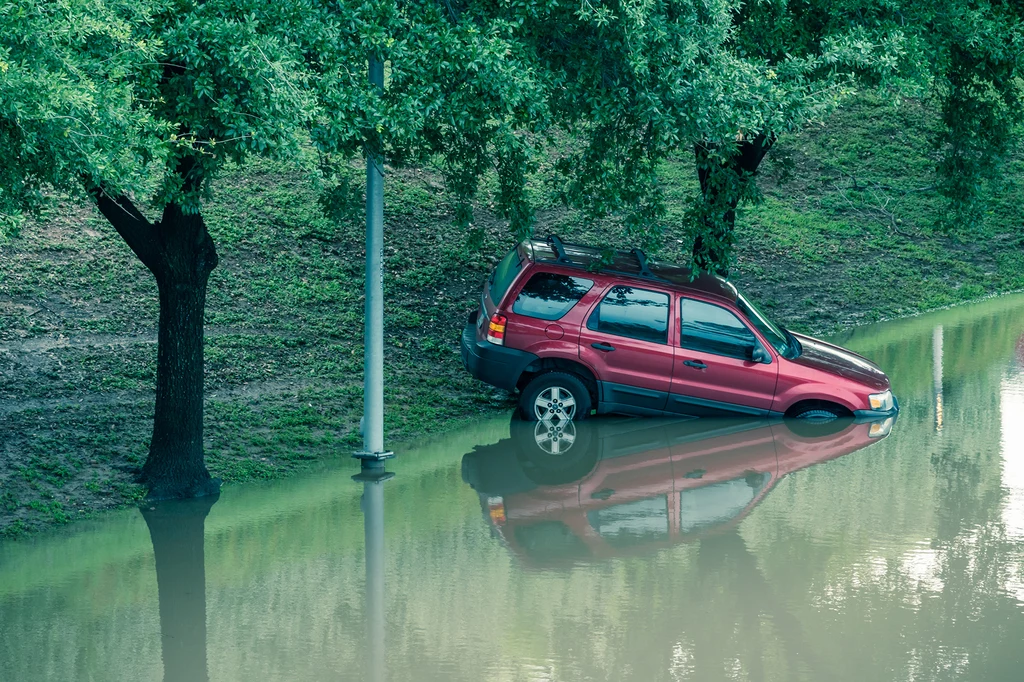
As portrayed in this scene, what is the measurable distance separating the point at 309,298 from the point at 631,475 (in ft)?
21.5

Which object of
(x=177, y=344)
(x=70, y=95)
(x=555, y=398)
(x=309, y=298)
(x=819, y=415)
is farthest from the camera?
(x=309, y=298)

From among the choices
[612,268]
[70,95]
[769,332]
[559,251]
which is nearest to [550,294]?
[559,251]

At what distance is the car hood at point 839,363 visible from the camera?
1277cm

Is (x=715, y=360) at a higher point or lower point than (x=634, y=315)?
lower

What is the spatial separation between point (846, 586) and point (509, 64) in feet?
15.8

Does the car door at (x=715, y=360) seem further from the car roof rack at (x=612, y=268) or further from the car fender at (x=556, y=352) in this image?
the car fender at (x=556, y=352)

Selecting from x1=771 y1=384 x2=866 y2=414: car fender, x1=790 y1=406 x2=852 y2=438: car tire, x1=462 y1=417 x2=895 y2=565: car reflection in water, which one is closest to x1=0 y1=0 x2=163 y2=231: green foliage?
x1=462 y1=417 x2=895 y2=565: car reflection in water

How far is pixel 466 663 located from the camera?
7535 millimetres

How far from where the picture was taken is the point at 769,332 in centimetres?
1272

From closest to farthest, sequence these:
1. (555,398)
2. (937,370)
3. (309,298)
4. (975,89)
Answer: (555,398) < (975,89) < (937,370) < (309,298)

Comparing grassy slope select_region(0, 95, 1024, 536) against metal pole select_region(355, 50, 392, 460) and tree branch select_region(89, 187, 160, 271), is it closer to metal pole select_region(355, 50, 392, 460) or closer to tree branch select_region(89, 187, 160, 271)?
metal pole select_region(355, 50, 392, 460)

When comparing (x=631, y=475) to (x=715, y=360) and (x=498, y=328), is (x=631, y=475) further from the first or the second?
(x=498, y=328)

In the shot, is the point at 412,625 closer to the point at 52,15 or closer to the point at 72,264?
the point at 52,15

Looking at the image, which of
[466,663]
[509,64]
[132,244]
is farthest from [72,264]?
[466,663]
